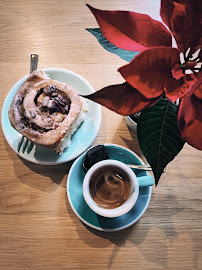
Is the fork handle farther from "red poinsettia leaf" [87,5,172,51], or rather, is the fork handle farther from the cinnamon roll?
"red poinsettia leaf" [87,5,172,51]

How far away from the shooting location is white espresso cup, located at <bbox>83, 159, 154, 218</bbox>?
0.73 meters

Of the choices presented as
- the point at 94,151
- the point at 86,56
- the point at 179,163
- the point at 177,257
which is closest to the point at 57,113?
the point at 94,151

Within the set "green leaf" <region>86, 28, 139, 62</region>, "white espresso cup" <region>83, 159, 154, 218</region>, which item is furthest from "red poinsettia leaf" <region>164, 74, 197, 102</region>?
"white espresso cup" <region>83, 159, 154, 218</region>

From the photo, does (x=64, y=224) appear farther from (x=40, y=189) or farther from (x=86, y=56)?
(x=86, y=56)

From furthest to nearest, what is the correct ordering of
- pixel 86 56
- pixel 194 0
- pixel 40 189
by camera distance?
pixel 86 56 → pixel 40 189 → pixel 194 0

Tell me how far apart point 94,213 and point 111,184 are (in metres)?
0.09

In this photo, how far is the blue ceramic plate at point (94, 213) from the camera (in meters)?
0.76

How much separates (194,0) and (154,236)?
2.12ft

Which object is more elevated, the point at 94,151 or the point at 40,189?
the point at 94,151

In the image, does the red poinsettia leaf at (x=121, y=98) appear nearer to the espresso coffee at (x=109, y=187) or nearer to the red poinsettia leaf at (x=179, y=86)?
the red poinsettia leaf at (x=179, y=86)

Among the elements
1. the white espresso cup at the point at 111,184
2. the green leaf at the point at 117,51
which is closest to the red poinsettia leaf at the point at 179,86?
the green leaf at the point at 117,51

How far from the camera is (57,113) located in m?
0.79

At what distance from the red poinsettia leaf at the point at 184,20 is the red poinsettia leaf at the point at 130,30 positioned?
1.0 inches

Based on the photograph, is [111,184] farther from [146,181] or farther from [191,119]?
[191,119]
